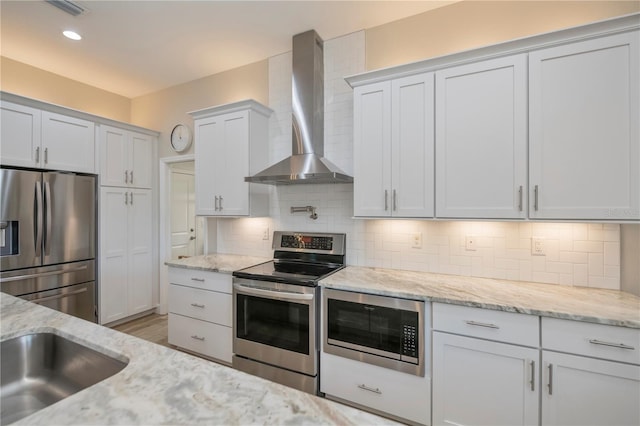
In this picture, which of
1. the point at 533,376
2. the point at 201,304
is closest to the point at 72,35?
the point at 201,304

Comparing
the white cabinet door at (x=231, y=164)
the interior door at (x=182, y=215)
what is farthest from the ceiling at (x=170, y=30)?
the interior door at (x=182, y=215)

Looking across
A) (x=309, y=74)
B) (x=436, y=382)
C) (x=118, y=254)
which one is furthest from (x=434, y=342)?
(x=118, y=254)

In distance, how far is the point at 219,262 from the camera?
114 inches

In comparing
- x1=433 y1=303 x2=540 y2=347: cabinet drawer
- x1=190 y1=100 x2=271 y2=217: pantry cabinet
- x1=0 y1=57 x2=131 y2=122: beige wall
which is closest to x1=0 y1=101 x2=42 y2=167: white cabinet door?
x1=0 y1=57 x2=131 y2=122: beige wall

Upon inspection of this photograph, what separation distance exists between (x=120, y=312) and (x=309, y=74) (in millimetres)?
3414

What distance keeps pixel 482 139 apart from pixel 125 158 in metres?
3.80

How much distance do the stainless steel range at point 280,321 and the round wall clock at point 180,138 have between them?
1994 mm

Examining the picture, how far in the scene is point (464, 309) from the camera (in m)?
1.75

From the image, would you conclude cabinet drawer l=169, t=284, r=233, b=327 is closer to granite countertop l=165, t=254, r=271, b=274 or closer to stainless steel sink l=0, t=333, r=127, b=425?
granite countertop l=165, t=254, r=271, b=274

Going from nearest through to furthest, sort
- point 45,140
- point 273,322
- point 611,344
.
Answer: point 611,344 → point 273,322 → point 45,140

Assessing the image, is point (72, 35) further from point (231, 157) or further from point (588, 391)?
point (588, 391)

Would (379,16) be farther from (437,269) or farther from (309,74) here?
(437,269)

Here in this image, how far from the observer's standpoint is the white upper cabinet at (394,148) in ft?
6.96

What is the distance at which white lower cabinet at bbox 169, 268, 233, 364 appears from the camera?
258 centimetres
